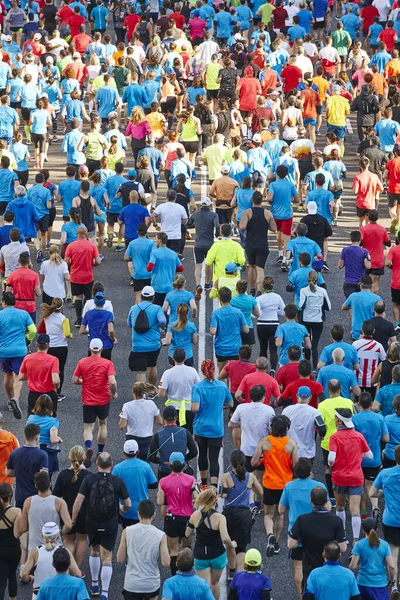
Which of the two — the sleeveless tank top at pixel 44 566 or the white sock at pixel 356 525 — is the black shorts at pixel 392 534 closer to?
the white sock at pixel 356 525

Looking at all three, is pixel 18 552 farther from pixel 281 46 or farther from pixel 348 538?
pixel 281 46

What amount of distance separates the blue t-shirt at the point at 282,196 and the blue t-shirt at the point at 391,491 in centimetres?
888

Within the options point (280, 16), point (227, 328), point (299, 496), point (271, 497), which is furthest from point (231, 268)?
point (280, 16)

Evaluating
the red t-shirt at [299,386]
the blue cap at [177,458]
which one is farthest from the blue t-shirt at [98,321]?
the blue cap at [177,458]

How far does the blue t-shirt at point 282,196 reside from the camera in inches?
882

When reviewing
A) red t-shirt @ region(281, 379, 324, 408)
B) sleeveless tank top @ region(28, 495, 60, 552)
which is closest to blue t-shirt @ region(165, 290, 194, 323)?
red t-shirt @ region(281, 379, 324, 408)

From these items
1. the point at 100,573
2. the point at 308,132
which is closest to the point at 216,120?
the point at 308,132

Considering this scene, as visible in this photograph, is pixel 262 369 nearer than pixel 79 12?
Yes

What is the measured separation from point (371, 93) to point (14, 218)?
29.1 ft

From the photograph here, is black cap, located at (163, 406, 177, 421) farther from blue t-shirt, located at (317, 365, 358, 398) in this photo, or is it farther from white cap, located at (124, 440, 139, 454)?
blue t-shirt, located at (317, 365, 358, 398)

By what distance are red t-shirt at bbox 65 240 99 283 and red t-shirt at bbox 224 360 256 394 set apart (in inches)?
163

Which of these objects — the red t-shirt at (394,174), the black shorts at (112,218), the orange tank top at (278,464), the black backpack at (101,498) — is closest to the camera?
the black backpack at (101,498)

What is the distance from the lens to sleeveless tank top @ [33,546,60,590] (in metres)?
13.0

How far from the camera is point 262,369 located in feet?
52.4
